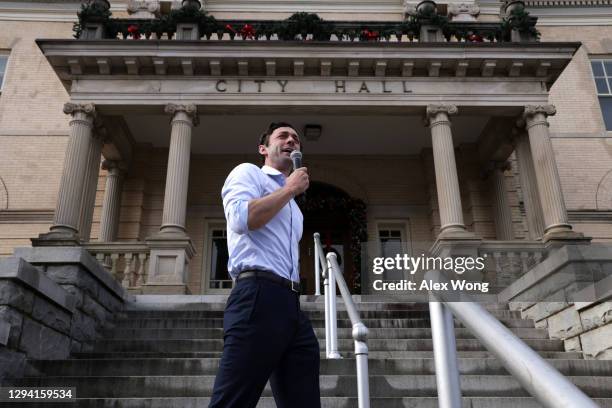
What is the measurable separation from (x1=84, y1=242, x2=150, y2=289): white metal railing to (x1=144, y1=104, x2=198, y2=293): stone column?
16.5 inches

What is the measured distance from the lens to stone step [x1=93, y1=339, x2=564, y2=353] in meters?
5.96

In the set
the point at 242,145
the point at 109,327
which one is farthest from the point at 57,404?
the point at 242,145

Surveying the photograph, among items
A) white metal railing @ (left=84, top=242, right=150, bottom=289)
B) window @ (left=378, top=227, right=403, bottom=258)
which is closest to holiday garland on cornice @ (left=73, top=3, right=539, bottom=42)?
white metal railing @ (left=84, top=242, right=150, bottom=289)

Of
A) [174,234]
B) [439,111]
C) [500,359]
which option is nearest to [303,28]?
[439,111]

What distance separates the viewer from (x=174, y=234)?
32.3ft

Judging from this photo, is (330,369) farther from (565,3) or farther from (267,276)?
(565,3)

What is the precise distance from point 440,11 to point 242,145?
7.98 meters

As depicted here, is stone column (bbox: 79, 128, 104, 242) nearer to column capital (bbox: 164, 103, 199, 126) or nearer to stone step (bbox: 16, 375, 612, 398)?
column capital (bbox: 164, 103, 199, 126)

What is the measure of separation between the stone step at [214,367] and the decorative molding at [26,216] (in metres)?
9.22

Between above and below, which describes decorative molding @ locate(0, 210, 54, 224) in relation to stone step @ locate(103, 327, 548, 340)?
above

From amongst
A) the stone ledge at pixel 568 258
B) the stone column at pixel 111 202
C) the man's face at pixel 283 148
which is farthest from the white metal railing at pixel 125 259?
the man's face at pixel 283 148

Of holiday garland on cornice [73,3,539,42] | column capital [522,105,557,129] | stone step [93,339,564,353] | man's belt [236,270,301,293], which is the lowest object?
man's belt [236,270,301,293]

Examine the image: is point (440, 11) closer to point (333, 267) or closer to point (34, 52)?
point (34, 52)

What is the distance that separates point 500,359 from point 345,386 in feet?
11.4
